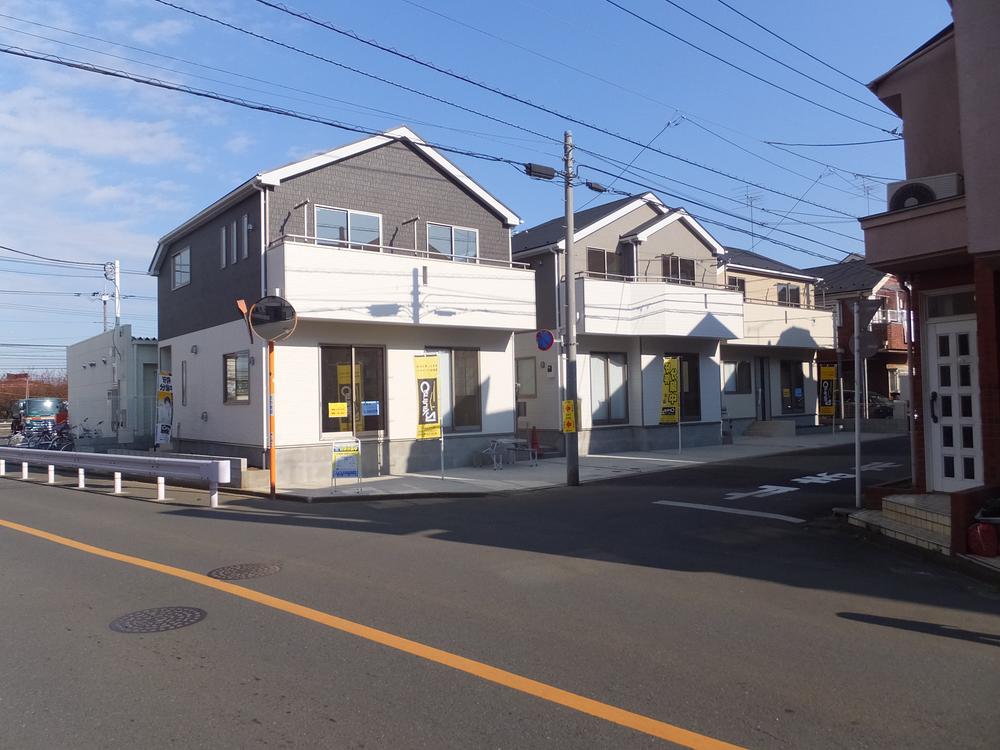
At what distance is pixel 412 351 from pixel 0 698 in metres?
14.4

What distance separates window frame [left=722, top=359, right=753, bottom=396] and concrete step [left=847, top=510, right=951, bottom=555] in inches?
729

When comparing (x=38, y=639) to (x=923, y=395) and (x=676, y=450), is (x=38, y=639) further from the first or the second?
(x=676, y=450)

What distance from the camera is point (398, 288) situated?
17.5 meters

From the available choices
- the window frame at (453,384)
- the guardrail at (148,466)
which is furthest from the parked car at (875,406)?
the guardrail at (148,466)

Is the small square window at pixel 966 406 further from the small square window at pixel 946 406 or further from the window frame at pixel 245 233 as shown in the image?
the window frame at pixel 245 233

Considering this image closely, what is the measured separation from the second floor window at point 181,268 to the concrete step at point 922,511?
1873cm

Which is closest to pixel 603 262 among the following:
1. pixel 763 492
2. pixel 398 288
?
pixel 398 288

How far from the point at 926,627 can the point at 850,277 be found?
36149 mm

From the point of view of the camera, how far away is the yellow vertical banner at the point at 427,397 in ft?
53.3

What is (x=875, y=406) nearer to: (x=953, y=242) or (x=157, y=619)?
(x=953, y=242)

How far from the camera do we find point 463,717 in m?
4.16

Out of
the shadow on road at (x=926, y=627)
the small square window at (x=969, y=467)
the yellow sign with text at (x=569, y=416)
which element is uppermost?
the yellow sign with text at (x=569, y=416)

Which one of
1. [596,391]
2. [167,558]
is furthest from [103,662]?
[596,391]

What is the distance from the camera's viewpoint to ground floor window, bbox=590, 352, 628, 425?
909 inches
